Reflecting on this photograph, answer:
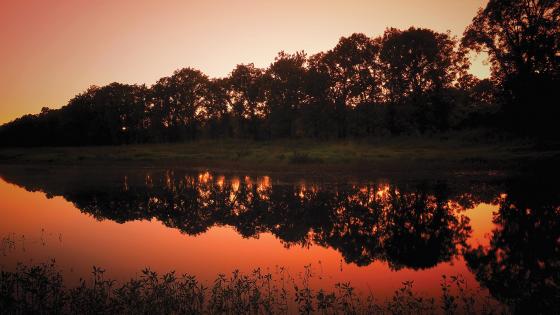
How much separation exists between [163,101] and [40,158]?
37.6m

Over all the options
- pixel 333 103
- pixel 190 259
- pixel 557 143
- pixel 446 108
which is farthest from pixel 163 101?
pixel 190 259

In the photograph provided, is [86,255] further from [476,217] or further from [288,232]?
[476,217]

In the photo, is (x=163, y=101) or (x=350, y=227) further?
(x=163, y=101)

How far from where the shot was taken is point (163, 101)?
105 metres

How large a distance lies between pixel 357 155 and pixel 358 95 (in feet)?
88.8

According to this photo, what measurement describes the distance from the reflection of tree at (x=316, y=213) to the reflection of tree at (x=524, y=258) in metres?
1.36

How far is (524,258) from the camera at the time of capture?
1191cm

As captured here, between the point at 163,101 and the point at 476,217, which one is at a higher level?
the point at 163,101

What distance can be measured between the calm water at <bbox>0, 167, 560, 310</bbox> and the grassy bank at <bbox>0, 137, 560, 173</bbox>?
1005cm

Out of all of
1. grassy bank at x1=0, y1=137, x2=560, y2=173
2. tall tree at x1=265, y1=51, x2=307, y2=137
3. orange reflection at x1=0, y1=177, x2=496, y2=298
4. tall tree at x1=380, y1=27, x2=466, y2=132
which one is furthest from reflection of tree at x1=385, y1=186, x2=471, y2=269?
tall tree at x1=265, y1=51, x2=307, y2=137

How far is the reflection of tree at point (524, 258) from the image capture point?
8.95 m

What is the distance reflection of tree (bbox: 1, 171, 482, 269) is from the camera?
14.4 m

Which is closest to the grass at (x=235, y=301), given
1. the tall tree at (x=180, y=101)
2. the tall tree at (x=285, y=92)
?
the tall tree at (x=285, y=92)

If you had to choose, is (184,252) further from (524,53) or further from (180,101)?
(180,101)
